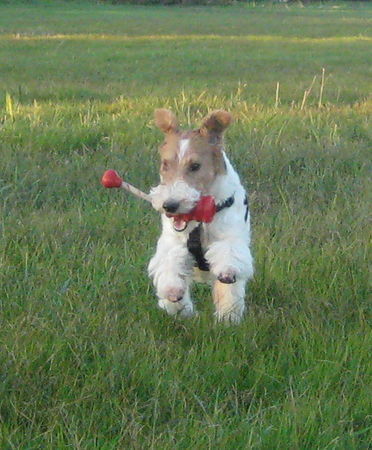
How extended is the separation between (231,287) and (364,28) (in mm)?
25840

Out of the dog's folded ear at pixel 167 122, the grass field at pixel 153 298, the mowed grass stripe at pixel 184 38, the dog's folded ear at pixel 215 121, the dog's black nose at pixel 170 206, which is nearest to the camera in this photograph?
the grass field at pixel 153 298

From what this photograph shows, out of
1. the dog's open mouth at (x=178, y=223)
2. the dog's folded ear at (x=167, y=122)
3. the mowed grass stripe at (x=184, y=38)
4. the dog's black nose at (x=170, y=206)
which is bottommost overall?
the mowed grass stripe at (x=184, y=38)

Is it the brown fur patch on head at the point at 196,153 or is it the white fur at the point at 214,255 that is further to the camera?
the brown fur patch on head at the point at 196,153

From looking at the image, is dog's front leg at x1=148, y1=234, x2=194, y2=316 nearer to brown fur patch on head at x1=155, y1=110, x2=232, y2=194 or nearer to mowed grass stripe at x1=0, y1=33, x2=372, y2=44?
brown fur patch on head at x1=155, y1=110, x2=232, y2=194

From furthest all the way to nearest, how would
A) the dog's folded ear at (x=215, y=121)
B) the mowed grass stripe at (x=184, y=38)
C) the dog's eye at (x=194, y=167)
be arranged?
1. the mowed grass stripe at (x=184, y=38)
2. the dog's folded ear at (x=215, y=121)
3. the dog's eye at (x=194, y=167)

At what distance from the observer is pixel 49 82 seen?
41.3ft

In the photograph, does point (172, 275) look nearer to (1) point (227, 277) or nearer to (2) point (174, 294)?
(2) point (174, 294)

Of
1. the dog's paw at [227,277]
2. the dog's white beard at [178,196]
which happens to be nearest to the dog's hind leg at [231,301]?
the dog's paw at [227,277]

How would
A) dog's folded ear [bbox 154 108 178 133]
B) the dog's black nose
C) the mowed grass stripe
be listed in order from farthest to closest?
the mowed grass stripe → dog's folded ear [bbox 154 108 178 133] → the dog's black nose

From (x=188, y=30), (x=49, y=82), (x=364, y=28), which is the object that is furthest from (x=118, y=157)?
(x=364, y=28)

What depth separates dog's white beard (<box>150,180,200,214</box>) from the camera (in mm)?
3805

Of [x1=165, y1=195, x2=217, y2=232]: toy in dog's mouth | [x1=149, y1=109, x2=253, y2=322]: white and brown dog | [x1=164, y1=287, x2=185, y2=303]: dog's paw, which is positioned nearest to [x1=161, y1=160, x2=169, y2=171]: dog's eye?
[x1=149, y1=109, x2=253, y2=322]: white and brown dog

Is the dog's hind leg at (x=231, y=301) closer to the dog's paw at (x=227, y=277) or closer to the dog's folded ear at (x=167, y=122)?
the dog's paw at (x=227, y=277)

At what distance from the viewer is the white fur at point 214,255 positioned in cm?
385
